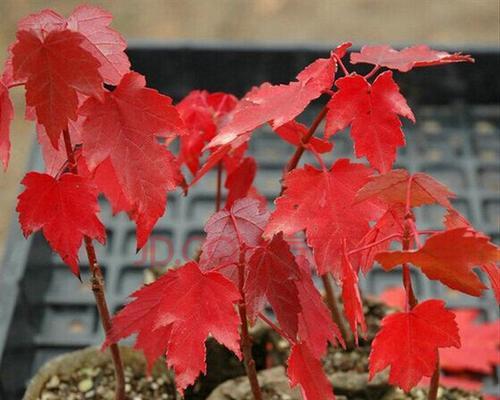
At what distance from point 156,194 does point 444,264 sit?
8.1 inches

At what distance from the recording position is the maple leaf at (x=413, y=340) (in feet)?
2.00

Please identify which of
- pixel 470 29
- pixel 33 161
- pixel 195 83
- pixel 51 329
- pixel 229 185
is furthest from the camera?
pixel 470 29

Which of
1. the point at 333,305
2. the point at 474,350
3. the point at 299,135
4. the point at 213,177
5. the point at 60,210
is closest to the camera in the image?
the point at 60,210

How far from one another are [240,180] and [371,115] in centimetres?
22

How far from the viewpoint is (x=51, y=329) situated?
3.89 feet

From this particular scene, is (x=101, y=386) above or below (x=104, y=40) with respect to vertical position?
below

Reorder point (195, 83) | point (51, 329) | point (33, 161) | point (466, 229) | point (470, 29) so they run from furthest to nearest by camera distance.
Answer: point (470, 29)
point (195, 83)
point (33, 161)
point (51, 329)
point (466, 229)

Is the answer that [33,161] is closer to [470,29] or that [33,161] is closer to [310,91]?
[310,91]

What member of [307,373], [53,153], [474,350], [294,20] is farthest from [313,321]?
[294,20]

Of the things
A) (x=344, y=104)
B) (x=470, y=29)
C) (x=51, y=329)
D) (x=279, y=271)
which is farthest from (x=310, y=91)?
(x=470, y=29)

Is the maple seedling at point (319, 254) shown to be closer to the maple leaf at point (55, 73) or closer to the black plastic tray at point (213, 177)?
the maple leaf at point (55, 73)

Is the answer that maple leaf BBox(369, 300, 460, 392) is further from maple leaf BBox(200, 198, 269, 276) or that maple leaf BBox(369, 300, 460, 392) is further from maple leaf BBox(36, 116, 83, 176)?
maple leaf BBox(36, 116, 83, 176)

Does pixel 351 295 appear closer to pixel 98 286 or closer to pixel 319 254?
pixel 319 254

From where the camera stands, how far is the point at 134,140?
24.8 inches
